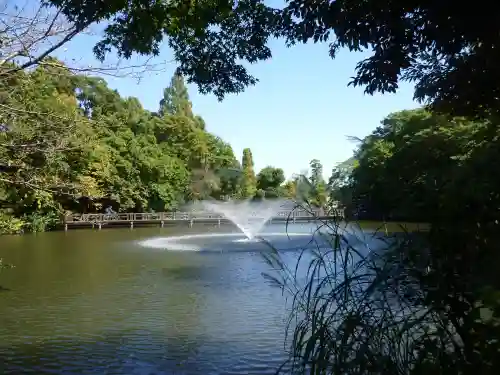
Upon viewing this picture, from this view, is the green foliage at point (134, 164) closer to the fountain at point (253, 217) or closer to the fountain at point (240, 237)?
the fountain at point (240, 237)

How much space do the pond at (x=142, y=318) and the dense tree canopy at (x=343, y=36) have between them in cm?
156

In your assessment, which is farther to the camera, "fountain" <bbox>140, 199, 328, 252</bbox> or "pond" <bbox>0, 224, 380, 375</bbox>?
"fountain" <bbox>140, 199, 328, 252</bbox>

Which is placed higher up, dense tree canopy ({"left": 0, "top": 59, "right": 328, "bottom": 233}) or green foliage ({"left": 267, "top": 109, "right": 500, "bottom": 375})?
dense tree canopy ({"left": 0, "top": 59, "right": 328, "bottom": 233})

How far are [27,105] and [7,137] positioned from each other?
1.03m

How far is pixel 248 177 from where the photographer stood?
5400 centimetres

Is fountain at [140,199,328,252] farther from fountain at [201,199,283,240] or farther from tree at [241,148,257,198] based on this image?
tree at [241,148,257,198]

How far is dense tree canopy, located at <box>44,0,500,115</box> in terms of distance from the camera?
3.66 meters

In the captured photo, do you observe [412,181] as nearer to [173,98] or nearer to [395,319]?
[395,319]

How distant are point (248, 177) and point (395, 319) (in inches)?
1998

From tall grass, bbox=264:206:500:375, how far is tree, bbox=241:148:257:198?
43.0 m

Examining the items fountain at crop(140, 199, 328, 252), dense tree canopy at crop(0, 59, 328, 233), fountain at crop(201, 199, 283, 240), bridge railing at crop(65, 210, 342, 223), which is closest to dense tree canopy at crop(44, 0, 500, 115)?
fountain at crop(140, 199, 328, 252)

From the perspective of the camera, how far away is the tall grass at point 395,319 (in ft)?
8.44

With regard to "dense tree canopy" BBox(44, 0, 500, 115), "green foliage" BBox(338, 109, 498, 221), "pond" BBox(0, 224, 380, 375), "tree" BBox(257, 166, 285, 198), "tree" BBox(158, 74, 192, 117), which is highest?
"tree" BBox(158, 74, 192, 117)

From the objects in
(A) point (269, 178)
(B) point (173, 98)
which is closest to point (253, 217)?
(A) point (269, 178)
